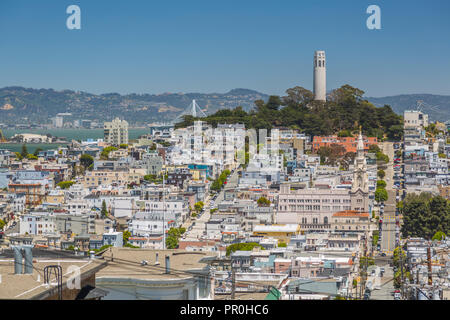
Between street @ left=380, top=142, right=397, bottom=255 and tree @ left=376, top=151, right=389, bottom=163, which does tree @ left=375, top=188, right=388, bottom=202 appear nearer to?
street @ left=380, top=142, right=397, bottom=255

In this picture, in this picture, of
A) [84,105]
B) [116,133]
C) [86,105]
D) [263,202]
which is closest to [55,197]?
[263,202]

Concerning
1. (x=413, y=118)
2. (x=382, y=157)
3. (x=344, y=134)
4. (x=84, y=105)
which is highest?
(x=84, y=105)

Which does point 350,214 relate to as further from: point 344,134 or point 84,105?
point 84,105

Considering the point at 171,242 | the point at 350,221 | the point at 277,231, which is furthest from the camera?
the point at 350,221

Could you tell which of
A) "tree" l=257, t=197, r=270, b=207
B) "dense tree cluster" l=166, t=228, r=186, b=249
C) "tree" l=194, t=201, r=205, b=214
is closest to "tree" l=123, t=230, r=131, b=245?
"dense tree cluster" l=166, t=228, r=186, b=249

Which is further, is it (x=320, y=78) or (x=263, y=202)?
(x=320, y=78)
